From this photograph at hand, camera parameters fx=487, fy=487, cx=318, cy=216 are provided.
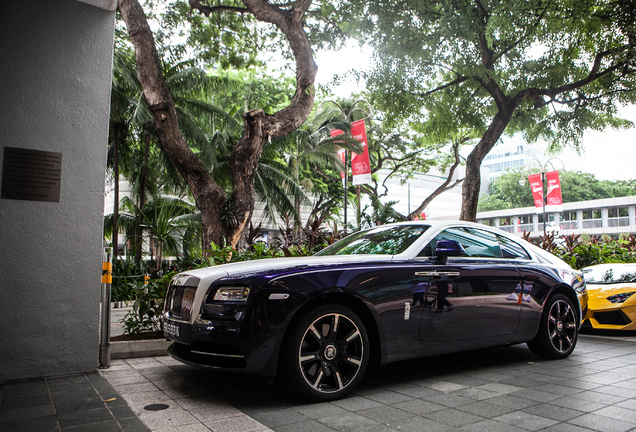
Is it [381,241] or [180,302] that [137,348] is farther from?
[381,241]

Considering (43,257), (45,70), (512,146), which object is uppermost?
(512,146)

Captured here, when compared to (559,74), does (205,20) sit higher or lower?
higher

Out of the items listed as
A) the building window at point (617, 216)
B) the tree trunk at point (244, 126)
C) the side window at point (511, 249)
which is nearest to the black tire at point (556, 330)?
the side window at point (511, 249)

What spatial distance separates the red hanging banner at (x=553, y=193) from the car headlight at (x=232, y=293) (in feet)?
82.2

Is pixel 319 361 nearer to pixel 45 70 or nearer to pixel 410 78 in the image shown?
pixel 45 70

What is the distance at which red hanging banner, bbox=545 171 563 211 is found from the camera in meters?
25.6

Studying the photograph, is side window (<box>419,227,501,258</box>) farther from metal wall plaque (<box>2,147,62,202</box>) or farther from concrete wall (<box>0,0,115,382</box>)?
metal wall plaque (<box>2,147,62,202</box>)

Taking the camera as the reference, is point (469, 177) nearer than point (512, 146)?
Yes

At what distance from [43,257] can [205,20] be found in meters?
12.4

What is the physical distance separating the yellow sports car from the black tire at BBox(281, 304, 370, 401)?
5.54 metres

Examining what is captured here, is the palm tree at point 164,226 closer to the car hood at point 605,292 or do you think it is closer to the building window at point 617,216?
the car hood at point 605,292

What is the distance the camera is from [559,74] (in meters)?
13.8

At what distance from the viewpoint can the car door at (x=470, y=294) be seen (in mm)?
4480

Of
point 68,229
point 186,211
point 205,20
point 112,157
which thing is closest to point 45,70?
point 68,229
